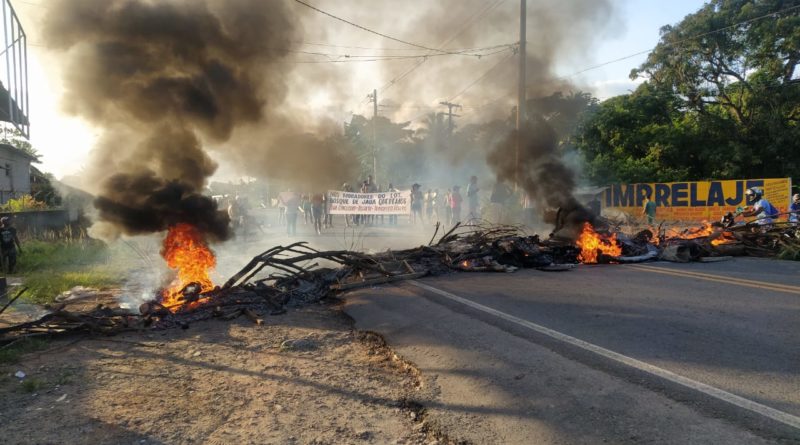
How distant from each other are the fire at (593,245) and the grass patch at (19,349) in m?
8.33

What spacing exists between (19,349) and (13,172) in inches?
962

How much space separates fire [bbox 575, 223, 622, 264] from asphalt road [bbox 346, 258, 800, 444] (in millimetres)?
2147

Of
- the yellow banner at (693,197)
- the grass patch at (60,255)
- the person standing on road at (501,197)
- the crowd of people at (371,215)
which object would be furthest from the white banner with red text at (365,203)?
the yellow banner at (693,197)

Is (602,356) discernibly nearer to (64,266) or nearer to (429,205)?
(64,266)

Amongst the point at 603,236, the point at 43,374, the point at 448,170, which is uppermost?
the point at 448,170

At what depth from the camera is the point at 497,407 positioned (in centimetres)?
303

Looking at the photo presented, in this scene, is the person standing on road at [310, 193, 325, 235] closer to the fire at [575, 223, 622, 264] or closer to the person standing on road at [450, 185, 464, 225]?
the person standing on road at [450, 185, 464, 225]

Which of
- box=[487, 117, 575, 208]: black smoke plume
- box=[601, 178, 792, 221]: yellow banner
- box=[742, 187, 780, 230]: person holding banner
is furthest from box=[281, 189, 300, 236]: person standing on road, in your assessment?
box=[601, 178, 792, 221]: yellow banner

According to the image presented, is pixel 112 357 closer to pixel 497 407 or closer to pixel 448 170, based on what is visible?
pixel 497 407

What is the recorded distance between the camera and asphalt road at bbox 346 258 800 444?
8.98 ft

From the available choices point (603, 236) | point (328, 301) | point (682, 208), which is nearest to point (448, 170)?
point (682, 208)

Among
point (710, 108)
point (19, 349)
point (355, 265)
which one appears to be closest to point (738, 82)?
point (710, 108)

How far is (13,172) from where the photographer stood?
2308cm

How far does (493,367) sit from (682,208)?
19.2m
